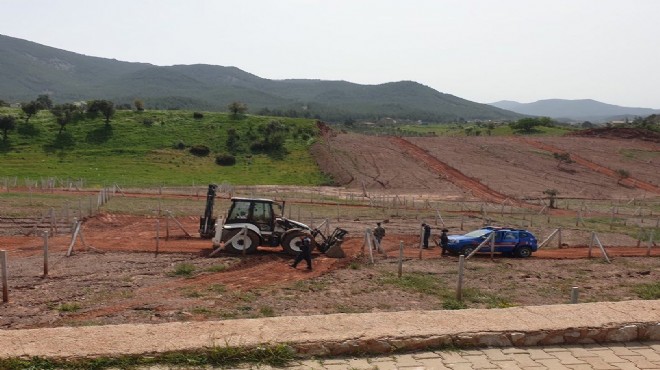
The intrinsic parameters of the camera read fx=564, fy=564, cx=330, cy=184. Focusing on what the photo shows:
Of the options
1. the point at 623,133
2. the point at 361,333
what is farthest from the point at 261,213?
the point at 623,133

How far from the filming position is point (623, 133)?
88.7m

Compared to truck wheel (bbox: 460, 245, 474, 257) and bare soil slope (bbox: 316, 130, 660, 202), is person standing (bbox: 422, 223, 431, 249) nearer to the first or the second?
truck wheel (bbox: 460, 245, 474, 257)

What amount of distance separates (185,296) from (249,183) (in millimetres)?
41882

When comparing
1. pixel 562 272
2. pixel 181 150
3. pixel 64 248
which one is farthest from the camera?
pixel 181 150

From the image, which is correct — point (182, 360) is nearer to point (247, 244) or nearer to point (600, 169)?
point (247, 244)

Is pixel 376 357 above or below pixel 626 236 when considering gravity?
above

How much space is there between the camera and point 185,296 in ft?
45.3

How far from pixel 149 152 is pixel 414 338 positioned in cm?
6339

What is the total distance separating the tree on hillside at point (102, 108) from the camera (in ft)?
255

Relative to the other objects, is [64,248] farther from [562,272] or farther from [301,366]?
[562,272]

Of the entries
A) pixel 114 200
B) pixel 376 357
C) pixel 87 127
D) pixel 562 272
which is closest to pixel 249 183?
pixel 114 200

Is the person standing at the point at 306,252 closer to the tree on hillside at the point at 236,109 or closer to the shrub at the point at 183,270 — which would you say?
the shrub at the point at 183,270

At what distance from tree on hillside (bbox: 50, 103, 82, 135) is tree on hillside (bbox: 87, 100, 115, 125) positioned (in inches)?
64.7

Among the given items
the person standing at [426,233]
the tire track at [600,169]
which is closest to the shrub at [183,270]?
the person standing at [426,233]
